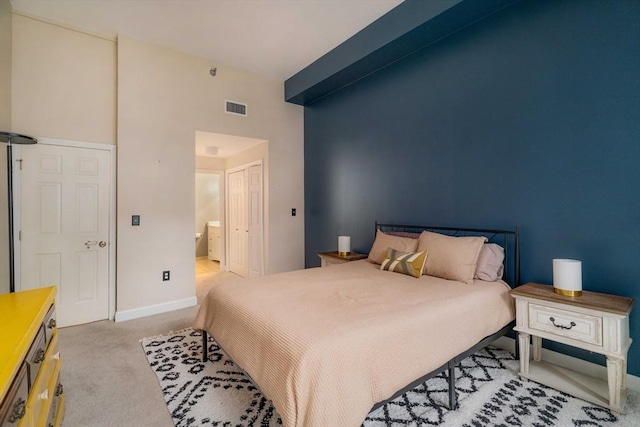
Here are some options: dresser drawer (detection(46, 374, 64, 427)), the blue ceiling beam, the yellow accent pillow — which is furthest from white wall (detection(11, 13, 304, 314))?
the yellow accent pillow

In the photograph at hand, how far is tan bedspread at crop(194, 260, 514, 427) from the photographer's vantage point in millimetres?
1317

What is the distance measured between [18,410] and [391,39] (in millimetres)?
3623

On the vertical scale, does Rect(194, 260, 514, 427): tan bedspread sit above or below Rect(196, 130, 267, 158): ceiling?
below

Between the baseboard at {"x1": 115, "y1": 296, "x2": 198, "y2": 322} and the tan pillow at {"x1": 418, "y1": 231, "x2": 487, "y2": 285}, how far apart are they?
300 cm

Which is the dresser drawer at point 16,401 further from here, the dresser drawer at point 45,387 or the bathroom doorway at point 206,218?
the bathroom doorway at point 206,218

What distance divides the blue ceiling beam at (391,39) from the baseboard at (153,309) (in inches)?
131

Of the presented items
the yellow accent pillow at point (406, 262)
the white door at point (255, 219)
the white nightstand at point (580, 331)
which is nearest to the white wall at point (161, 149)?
the white door at point (255, 219)

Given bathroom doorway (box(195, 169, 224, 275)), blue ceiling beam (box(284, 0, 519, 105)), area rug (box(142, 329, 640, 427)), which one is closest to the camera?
area rug (box(142, 329, 640, 427))

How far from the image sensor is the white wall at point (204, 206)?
7.72 meters

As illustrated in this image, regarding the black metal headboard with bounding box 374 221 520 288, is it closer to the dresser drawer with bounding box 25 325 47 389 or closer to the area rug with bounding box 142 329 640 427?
the area rug with bounding box 142 329 640 427

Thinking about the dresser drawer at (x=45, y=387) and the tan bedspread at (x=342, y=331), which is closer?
the dresser drawer at (x=45, y=387)

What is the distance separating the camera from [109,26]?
3.27m

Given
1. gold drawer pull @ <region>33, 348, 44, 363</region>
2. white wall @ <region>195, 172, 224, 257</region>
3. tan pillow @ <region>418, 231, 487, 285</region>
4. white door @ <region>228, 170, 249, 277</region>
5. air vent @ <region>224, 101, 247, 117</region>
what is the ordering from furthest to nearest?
white wall @ <region>195, 172, 224, 257</region> < white door @ <region>228, 170, 249, 277</region> < air vent @ <region>224, 101, 247, 117</region> < tan pillow @ <region>418, 231, 487, 285</region> < gold drawer pull @ <region>33, 348, 44, 363</region>

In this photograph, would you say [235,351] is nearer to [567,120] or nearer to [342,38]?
[567,120]
